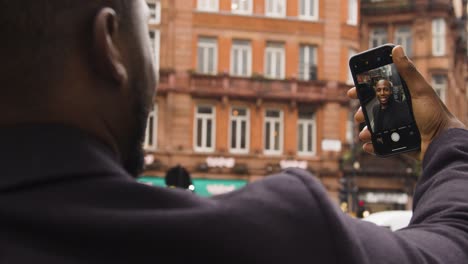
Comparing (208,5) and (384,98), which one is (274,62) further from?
(384,98)

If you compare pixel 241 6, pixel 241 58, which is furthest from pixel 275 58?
pixel 241 6

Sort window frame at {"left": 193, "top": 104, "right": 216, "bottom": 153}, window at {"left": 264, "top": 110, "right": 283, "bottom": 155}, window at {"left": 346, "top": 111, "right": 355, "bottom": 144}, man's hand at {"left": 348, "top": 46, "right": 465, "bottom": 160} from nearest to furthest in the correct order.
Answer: man's hand at {"left": 348, "top": 46, "right": 465, "bottom": 160} → window frame at {"left": 193, "top": 104, "right": 216, "bottom": 153} → window at {"left": 264, "top": 110, "right": 283, "bottom": 155} → window at {"left": 346, "top": 111, "right": 355, "bottom": 144}

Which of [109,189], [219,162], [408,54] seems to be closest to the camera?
[109,189]

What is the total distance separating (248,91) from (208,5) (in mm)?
3615

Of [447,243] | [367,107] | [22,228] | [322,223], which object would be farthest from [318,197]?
[367,107]

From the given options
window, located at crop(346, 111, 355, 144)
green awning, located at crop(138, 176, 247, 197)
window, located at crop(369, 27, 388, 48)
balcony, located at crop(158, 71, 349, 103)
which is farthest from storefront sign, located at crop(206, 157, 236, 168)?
window, located at crop(369, 27, 388, 48)

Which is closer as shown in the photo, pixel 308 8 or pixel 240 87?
pixel 240 87

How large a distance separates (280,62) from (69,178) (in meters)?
26.0

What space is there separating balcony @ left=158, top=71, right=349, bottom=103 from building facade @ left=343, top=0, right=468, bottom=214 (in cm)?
296

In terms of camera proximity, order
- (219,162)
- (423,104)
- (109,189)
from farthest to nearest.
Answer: (219,162) → (423,104) → (109,189)

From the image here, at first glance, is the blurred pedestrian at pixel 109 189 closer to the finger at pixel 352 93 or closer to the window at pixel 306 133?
the finger at pixel 352 93

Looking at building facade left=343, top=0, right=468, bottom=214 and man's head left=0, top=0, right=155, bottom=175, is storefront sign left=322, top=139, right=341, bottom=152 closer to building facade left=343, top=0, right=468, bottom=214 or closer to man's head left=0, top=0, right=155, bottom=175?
building facade left=343, top=0, right=468, bottom=214

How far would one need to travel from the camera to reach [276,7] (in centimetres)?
2739

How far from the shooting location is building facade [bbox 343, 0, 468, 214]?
90.9 ft
